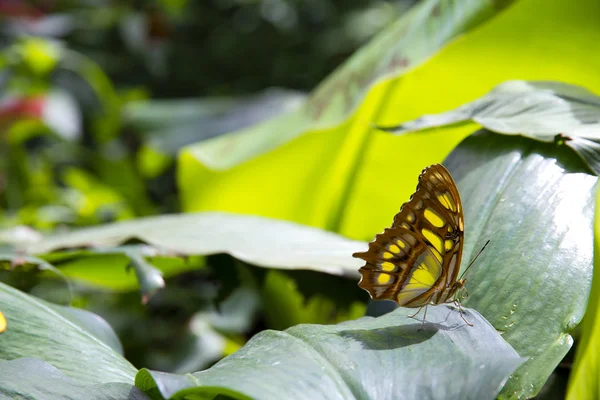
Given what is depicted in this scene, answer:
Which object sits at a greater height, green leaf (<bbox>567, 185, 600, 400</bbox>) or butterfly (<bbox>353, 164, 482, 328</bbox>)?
butterfly (<bbox>353, 164, 482, 328</bbox>)

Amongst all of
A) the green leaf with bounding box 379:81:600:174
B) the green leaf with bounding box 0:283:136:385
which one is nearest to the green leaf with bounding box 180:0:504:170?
the green leaf with bounding box 379:81:600:174

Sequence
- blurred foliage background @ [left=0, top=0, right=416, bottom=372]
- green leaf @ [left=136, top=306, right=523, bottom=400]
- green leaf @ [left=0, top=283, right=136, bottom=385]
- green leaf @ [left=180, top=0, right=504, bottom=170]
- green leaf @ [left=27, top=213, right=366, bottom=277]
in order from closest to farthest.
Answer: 1. green leaf @ [left=136, top=306, right=523, bottom=400]
2. green leaf @ [left=0, top=283, right=136, bottom=385]
3. green leaf @ [left=27, top=213, right=366, bottom=277]
4. green leaf @ [left=180, top=0, right=504, bottom=170]
5. blurred foliage background @ [left=0, top=0, right=416, bottom=372]

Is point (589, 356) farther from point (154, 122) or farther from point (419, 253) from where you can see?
point (154, 122)

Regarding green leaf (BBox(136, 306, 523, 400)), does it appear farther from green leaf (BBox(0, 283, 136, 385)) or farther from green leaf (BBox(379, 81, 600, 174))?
green leaf (BBox(379, 81, 600, 174))

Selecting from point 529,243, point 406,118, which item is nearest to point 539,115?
point 529,243

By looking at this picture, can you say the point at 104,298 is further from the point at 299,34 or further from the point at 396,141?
the point at 299,34

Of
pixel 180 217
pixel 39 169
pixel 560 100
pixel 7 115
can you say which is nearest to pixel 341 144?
pixel 180 217
